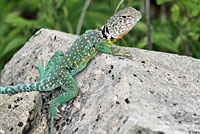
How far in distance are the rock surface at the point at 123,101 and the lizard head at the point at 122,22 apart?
0.34 m

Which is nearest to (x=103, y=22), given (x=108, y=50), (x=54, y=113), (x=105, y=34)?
(x=105, y=34)

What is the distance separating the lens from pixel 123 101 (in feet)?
10.00

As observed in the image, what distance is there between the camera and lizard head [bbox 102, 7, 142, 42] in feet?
13.4

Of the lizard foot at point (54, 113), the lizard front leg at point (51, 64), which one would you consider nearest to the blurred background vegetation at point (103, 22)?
the lizard front leg at point (51, 64)

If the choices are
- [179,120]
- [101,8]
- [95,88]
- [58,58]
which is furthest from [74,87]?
[101,8]

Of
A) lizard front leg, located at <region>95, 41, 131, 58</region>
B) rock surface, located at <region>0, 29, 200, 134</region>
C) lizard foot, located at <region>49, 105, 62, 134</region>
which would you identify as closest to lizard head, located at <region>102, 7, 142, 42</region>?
lizard front leg, located at <region>95, 41, 131, 58</region>

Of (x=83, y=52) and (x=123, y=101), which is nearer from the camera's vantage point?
(x=123, y=101)

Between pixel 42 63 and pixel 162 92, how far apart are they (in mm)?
2093

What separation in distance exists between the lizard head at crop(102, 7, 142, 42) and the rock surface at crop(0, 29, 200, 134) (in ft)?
1.13

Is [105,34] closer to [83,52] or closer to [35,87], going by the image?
[83,52]

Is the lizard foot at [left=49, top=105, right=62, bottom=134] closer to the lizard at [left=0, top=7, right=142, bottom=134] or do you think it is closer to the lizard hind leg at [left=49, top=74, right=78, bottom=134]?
the lizard hind leg at [left=49, top=74, right=78, bottom=134]

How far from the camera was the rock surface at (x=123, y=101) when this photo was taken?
2.93 m

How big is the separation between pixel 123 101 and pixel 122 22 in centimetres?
142

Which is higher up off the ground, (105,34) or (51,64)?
(105,34)
